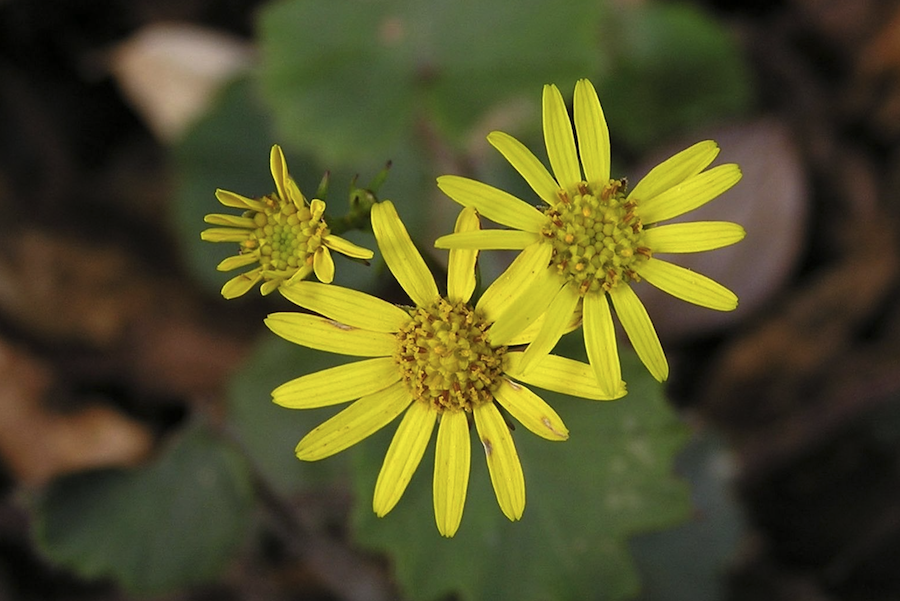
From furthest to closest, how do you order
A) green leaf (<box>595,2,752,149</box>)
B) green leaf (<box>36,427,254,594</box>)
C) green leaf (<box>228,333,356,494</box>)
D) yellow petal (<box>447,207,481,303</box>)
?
green leaf (<box>595,2,752,149</box>)
green leaf (<box>228,333,356,494</box>)
green leaf (<box>36,427,254,594</box>)
yellow petal (<box>447,207,481,303</box>)

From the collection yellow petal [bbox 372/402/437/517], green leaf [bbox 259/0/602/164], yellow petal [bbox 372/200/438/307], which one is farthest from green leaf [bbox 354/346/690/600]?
green leaf [bbox 259/0/602/164]

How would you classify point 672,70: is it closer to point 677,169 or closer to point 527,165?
point 677,169

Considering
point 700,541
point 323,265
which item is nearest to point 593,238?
point 323,265

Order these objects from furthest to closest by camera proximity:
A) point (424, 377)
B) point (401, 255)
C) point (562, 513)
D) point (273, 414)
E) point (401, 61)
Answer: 1. point (401, 61)
2. point (273, 414)
3. point (562, 513)
4. point (424, 377)
5. point (401, 255)

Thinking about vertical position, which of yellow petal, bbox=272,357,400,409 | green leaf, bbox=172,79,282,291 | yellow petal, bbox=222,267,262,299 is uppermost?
green leaf, bbox=172,79,282,291

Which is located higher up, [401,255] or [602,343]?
[401,255]

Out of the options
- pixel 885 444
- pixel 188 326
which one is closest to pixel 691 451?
pixel 885 444

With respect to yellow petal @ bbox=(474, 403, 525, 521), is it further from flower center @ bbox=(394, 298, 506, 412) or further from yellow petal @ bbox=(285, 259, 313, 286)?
yellow petal @ bbox=(285, 259, 313, 286)

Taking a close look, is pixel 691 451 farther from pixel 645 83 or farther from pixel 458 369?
pixel 645 83
